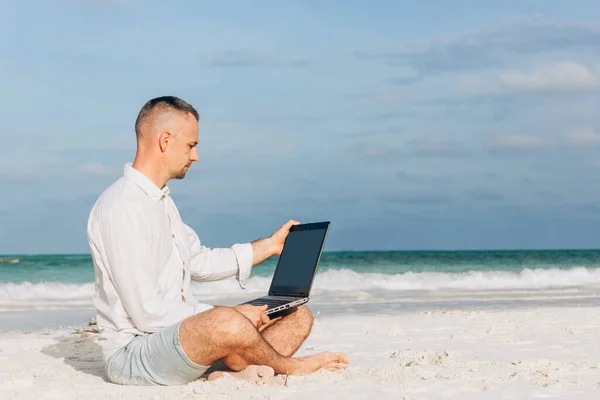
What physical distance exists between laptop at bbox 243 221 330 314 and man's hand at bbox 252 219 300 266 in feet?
0.26

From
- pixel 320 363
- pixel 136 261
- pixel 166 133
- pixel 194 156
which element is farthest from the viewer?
pixel 320 363

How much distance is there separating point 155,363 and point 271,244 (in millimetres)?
1157

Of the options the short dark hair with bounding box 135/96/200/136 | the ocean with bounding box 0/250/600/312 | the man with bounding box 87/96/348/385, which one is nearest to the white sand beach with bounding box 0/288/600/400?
the man with bounding box 87/96/348/385

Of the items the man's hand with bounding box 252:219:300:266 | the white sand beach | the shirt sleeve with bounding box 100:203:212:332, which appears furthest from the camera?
the man's hand with bounding box 252:219:300:266

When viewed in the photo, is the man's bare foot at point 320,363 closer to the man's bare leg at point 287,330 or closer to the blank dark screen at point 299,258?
the man's bare leg at point 287,330

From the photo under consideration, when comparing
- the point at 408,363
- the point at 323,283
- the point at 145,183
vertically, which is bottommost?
the point at 323,283

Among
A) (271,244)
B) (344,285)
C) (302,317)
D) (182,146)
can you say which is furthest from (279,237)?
(344,285)

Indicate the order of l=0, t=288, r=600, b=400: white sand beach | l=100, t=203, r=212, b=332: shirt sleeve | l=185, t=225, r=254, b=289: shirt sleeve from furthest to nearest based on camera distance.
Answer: l=185, t=225, r=254, b=289: shirt sleeve, l=0, t=288, r=600, b=400: white sand beach, l=100, t=203, r=212, b=332: shirt sleeve

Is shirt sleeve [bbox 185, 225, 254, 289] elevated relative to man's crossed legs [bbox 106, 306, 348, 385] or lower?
elevated

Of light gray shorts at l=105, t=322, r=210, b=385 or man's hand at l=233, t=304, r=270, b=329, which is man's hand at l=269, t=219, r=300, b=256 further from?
light gray shorts at l=105, t=322, r=210, b=385

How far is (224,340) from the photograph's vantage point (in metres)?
4.05

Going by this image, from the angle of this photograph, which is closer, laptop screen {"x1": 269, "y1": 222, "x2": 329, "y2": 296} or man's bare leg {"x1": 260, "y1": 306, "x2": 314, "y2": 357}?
laptop screen {"x1": 269, "y1": 222, "x2": 329, "y2": 296}

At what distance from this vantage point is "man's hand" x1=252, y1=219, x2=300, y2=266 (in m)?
4.98

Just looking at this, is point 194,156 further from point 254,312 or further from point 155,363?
point 155,363
